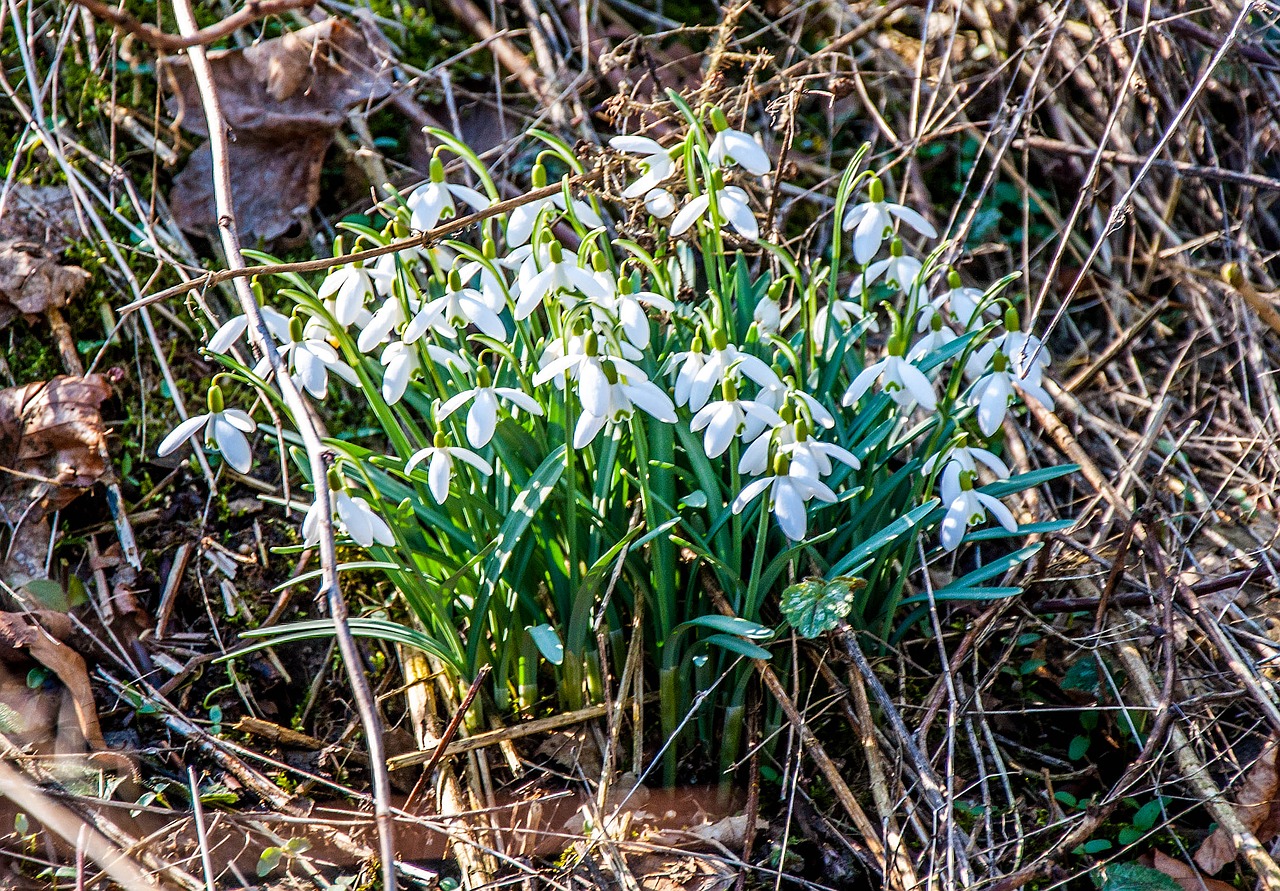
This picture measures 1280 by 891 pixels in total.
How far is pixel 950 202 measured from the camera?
9.13ft

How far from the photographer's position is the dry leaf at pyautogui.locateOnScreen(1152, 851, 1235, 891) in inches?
58.6

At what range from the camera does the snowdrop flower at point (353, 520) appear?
4.40 ft

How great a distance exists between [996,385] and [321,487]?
93 centimetres

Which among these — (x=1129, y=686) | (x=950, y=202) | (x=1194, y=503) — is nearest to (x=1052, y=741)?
(x=1129, y=686)

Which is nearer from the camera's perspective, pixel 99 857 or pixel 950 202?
pixel 99 857

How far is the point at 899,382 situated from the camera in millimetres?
1438

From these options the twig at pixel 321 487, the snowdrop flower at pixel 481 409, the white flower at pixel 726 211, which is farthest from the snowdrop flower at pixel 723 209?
the twig at pixel 321 487

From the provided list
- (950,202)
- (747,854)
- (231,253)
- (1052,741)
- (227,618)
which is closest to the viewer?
(231,253)

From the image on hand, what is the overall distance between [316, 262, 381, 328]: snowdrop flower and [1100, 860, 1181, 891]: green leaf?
1.31m

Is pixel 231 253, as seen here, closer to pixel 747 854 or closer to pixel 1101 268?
pixel 747 854

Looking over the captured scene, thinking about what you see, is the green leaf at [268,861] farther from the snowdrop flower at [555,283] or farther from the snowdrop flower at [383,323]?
the snowdrop flower at [555,283]

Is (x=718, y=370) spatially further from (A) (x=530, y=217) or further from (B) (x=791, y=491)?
(A) (x=530, y=217)

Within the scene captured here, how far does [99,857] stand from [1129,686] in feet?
5.08

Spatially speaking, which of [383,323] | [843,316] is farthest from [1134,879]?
[383,323]
